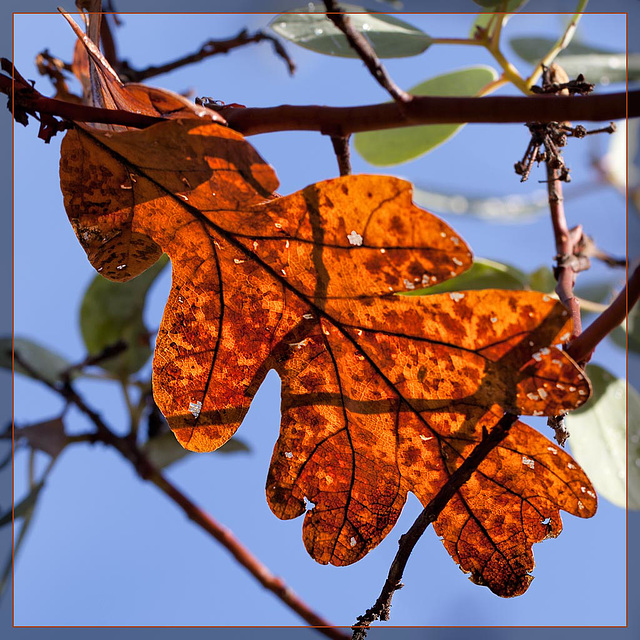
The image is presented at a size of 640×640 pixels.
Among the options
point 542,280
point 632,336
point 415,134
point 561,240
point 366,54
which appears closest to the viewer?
point 366,54

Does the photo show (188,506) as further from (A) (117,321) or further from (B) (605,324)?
(B) (605,324)

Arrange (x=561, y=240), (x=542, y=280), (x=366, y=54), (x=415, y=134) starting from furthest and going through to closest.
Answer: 1. (x=542, y=280)
2. (x=415, y=134)
3. (x=561, y=240)
4. (x=366, y=54)

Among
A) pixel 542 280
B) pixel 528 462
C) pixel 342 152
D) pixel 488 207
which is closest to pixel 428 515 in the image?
pixel 528 462

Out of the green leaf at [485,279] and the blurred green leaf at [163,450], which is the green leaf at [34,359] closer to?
the blurred green leaf at [163,450]

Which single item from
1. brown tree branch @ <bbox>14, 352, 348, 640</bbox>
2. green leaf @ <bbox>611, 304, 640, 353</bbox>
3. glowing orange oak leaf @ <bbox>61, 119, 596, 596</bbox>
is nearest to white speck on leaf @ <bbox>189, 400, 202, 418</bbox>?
glowing orange oak leaf @ <bbox>61, 119, 596, 596</bbox>

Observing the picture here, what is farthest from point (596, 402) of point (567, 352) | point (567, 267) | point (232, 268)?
point (232, 268)

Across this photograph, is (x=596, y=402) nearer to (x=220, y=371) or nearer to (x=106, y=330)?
(x=220, y=371)

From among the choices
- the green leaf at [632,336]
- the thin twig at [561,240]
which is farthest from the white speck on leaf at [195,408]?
the green leaf at [632,336]
